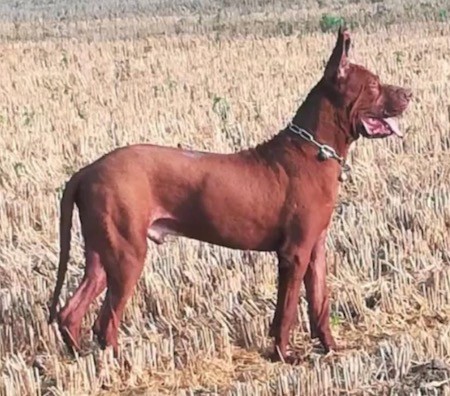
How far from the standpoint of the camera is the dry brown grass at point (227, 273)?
565 centimetres

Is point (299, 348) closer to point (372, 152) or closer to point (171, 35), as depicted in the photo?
point (372, 152)

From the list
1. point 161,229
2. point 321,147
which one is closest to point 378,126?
point 321,147

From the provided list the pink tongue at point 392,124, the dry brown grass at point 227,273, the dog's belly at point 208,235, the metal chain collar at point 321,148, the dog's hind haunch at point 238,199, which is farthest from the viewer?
the pink tongue at point 392,124

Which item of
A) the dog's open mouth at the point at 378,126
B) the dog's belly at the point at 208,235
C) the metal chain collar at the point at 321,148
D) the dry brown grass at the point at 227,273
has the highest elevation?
the dog's open mouth at the point at 378,126

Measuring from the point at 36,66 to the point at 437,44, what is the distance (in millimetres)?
7372

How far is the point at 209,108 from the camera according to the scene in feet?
45.7

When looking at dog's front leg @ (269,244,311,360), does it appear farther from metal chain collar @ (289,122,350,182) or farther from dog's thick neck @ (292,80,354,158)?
dog's thick neck @ (292,80,354,158)

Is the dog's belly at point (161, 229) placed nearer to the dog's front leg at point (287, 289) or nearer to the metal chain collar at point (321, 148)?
the dog's front leg at point (287, 289)

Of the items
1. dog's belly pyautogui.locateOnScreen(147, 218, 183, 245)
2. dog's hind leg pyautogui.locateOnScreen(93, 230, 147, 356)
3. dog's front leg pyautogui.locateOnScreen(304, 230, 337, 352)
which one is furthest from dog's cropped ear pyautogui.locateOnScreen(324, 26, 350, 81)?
dog's hind leg pyautogui.locateOnScreen(93, 230, 147, 356)

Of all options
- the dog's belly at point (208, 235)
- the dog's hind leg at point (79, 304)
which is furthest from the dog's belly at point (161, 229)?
the dog's hind leg at point (79, 304)

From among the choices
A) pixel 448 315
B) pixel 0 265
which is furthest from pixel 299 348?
pixel 0 265

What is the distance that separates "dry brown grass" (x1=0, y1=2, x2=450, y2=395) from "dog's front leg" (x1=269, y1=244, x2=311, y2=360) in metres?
0.18

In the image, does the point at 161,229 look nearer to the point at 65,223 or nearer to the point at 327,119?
the point at 65,223

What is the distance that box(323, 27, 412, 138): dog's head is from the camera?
237 inches
